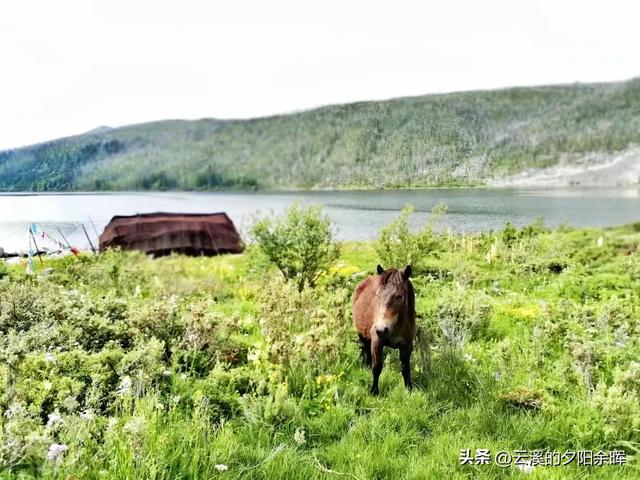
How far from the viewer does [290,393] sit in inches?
257

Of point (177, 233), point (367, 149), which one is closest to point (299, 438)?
point (177, 233)

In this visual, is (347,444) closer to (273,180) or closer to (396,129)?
(396,129)

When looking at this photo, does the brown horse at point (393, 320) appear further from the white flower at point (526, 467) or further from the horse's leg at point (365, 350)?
the white flower at point (526, 467)

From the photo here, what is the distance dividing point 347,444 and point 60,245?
19098 mm

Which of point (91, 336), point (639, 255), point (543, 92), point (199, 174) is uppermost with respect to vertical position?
point (543, 92)

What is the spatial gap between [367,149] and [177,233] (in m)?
15.4

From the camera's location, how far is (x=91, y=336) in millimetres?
7410

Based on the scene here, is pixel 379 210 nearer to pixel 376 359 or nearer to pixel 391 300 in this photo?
pixel 376 359

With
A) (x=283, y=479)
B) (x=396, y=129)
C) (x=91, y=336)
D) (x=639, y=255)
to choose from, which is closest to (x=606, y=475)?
(x=283, y=479)

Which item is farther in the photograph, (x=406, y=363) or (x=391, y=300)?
(x=406, y=363)

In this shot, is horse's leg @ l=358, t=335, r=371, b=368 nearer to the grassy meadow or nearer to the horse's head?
the grassy meadow

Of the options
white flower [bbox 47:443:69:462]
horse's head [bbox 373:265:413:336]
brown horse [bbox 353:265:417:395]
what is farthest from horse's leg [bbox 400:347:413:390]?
white flower [bbox 47:443:69:462]

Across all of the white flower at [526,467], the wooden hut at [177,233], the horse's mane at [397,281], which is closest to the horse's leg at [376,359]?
the horse's mane at [397,281]

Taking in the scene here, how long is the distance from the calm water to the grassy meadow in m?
7.62
